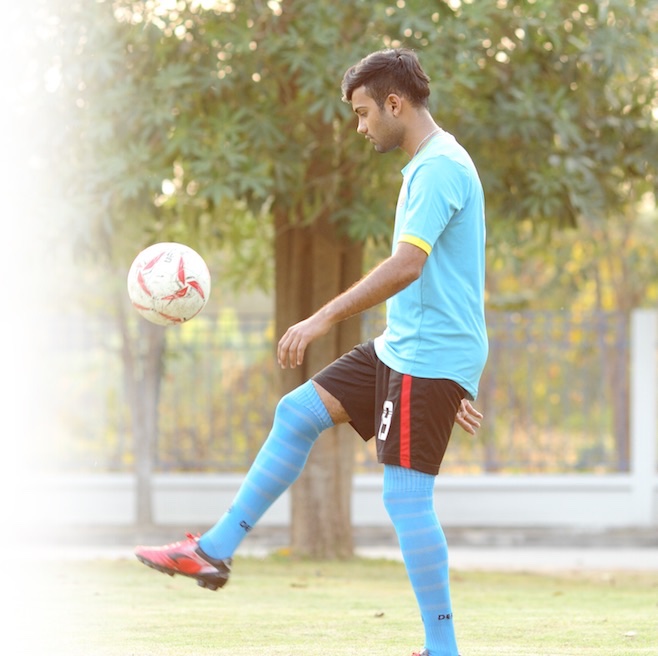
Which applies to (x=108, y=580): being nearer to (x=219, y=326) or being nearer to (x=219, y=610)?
(x=219, y=610)

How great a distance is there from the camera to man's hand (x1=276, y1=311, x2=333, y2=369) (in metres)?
4.55

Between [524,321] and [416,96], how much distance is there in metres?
10.2

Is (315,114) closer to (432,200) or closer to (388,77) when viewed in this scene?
(388,77)

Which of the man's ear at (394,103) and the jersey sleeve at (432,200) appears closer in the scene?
the jersey sleeve at (432,200)

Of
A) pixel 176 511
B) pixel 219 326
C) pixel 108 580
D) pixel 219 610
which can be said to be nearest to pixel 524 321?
pixel 219 326

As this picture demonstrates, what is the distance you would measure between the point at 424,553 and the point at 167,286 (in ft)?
4.75

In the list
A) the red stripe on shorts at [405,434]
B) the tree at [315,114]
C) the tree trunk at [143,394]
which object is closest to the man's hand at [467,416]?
the red stripe on shorts at [405,434]

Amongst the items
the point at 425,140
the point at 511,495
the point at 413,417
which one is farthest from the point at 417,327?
the point at 511,495

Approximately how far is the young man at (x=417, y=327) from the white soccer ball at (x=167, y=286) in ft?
2.83

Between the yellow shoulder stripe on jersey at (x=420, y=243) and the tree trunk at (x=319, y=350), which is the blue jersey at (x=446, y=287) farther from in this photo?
the tree trunk at (x=319, y=350)

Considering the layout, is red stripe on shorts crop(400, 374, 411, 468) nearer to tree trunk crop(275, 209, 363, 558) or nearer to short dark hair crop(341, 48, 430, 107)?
short dark hair crop(341, 48, 430, 107)

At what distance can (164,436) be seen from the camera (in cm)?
1534

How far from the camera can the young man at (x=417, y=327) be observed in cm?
459

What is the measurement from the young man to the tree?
3.86 m
